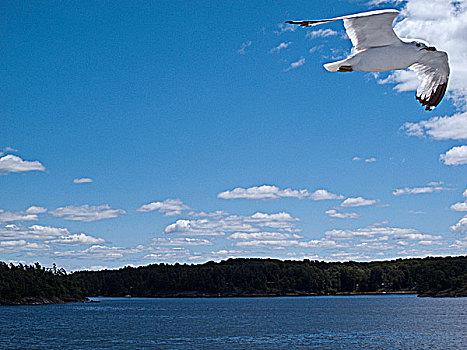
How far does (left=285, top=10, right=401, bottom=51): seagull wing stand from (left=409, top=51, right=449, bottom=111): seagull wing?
1.82ft

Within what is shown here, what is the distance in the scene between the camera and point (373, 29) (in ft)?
25.0

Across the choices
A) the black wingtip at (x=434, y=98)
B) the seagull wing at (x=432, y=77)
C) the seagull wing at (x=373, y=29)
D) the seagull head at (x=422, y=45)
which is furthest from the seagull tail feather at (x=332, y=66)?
the black wingtip at (x=434, y=98)

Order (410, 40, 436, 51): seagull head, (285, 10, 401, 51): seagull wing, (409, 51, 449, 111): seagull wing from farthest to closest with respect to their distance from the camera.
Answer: (409, 51, 449, 111): seagull wing, (285, 10, 401, 51): seagull wing, (410, 40, 436, 51): seagull head

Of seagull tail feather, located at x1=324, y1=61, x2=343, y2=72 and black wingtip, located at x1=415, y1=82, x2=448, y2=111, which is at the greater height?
seagull tail feather, located at x1=324, y1=61, x2=343, y2=72

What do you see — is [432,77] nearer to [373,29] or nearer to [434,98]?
[434,98]

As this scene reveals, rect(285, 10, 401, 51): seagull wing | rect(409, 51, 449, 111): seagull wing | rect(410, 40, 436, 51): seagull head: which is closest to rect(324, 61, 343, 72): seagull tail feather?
rect(285, 10, 401, 51): seagull wing

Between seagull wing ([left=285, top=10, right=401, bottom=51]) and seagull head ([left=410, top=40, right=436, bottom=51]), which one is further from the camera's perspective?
seagull wing ([left=285, top=10, right=401, bottom=51])

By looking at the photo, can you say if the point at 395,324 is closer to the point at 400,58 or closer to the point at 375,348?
the point at 375,348

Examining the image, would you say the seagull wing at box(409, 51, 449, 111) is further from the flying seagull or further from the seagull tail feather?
the seagull tail feather

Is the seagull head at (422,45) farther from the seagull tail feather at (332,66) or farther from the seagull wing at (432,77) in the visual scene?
the seagull tail feather at (332,66)

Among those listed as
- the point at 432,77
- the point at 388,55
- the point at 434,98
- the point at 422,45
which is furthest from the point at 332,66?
the point at 432,77

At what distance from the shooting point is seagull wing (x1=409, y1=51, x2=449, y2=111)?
785cm

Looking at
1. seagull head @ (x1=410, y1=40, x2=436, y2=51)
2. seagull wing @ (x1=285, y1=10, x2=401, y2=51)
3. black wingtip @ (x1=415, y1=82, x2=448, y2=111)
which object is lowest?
black wingtip @ (x1=415, y1=82, x2=448, y2=111)

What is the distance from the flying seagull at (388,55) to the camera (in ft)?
23.6
